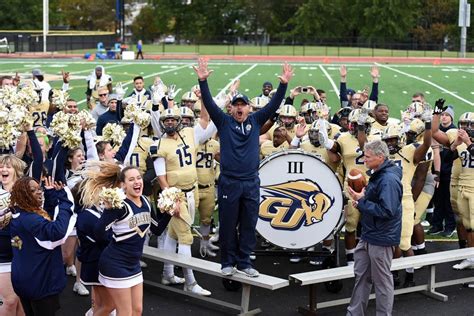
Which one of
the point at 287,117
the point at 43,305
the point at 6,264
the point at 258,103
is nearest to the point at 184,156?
the point at 287,117

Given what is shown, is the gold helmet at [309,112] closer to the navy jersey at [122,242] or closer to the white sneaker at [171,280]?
the white sneaker at [171,280]

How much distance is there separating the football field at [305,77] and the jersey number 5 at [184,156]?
14.8 meters

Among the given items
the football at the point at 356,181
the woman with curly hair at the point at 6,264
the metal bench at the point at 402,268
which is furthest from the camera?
the metal bench at the point at 402,268

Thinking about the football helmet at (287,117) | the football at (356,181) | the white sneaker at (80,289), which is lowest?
the white sneaker at (80,289)

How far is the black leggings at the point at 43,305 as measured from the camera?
19.6 ft

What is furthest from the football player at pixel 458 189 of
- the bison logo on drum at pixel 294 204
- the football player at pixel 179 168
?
the football player at pixel 179 168

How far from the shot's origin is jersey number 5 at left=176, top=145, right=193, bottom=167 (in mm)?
8297

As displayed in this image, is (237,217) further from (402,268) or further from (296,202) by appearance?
(402,268)

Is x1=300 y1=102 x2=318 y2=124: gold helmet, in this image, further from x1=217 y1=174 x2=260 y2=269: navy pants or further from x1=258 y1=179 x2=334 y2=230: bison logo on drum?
x1=217 y1=174 x2=260 y2=269: navy pants

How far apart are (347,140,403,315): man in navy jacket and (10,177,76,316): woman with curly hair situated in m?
2.73

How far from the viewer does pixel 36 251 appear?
595 centimetres

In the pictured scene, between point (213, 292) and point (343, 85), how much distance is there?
5.90 m

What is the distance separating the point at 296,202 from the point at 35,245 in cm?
337

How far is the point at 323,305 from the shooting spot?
25.0 ft
